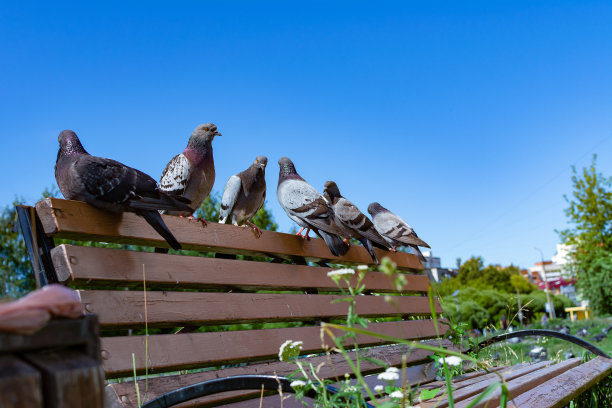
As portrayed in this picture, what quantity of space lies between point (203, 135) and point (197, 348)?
6.90ft

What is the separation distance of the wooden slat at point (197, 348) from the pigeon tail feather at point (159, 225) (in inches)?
15.3

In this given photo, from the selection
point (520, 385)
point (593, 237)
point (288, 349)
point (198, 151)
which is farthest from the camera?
point (593, 237)

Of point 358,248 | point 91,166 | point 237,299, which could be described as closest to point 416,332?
point 358,248

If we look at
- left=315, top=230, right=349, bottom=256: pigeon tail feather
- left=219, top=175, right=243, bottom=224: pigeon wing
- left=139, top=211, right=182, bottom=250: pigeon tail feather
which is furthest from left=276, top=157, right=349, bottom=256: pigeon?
left=139, top=211, right=182, bottom=250: pigeon tail feather

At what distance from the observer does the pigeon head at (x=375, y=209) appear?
21.1 ft

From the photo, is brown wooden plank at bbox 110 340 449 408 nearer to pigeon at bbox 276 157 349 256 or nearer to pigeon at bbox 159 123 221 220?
pigeon at bbox 276 157 349 256

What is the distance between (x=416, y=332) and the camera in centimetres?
370

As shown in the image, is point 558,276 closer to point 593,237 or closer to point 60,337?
point 593,237

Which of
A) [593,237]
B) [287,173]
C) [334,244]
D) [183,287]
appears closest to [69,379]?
[183,287]

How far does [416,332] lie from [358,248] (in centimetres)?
69

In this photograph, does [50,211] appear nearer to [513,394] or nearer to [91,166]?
[91,166]

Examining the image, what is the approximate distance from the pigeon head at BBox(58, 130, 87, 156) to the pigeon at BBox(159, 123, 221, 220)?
1.06 metres

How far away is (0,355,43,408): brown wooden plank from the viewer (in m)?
0.63

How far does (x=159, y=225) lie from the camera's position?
2.21 metres
